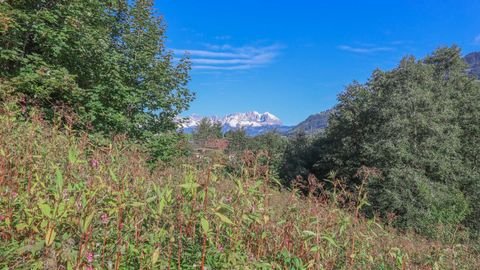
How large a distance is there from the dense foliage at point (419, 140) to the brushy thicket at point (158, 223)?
13667 mm

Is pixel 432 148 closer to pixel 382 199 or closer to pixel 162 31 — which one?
pixel 382 199

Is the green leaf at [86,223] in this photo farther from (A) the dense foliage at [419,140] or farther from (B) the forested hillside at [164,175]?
(A) the dense foliage at [419,140]

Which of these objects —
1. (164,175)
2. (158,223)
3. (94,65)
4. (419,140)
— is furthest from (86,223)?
(419,140)

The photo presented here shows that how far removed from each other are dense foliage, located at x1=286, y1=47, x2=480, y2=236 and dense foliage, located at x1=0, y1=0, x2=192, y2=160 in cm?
1014

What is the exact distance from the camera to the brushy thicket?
5.35ft

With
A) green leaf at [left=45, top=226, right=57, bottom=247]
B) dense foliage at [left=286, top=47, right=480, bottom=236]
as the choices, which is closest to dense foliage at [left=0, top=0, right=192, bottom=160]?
green leaf at [left=45, top=226, right=57, bottom=247]

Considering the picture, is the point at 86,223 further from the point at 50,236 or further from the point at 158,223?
the point at 158,223

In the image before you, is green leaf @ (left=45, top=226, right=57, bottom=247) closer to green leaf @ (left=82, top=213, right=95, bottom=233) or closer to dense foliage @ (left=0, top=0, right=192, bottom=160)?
green leaf @ (left=82, top=213, right=95, bottom=233)

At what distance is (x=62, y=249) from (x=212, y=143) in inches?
46.2

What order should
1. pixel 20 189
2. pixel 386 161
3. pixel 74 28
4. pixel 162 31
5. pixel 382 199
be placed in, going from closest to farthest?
pixel 20 189 < pixel 74 28 < pixel 162 31 < pixel 382 199 < pixel 386 161

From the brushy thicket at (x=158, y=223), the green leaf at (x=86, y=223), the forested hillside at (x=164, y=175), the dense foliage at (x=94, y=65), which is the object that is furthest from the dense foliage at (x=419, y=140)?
the green leaf at (x=86, y=223)

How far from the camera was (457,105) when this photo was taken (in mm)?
24859

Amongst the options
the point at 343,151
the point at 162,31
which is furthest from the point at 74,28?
the point at 343,151

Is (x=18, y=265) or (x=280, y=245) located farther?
(x=280, y=245)
